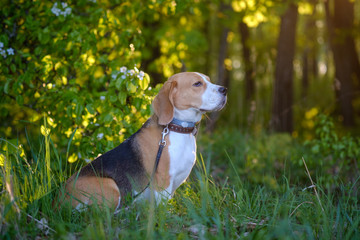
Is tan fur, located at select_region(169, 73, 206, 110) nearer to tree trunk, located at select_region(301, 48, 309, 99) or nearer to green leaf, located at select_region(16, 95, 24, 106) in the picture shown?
green leaf, located at select_region(16, 95, 24, 106)

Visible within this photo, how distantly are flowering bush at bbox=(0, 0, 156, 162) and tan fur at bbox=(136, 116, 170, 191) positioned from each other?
560 mm

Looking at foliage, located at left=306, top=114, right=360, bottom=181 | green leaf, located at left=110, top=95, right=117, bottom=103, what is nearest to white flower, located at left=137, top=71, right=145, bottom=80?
green leaf, located at left=110, top=95, right=117, bottom=103

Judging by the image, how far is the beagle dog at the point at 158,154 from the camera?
3.62 meters

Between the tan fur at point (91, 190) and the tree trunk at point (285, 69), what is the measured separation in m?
7.05

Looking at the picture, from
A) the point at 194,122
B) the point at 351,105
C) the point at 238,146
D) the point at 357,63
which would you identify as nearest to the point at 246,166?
the point at 238,146

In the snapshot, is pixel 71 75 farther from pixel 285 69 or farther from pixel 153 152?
pixel 285 69

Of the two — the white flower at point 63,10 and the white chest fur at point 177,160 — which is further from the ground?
the white flower at point 63,10

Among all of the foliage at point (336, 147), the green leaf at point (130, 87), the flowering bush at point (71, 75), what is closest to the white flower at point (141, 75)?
the flowering bush at point (71, 75)

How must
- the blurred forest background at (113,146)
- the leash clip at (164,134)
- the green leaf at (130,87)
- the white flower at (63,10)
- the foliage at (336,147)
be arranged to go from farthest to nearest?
1. the foliage at (336,147)
2. the white flower at (63,10)
3. the green leaf at (130,87)
4. the leash clip at (164,134)
5. the blurred forest background at (113,146)

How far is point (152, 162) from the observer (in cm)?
376

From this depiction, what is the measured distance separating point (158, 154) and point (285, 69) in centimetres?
711

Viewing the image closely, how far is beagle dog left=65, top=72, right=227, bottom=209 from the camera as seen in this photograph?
11.9ft

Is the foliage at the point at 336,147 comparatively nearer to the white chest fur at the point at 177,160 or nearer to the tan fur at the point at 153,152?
the white chest fur at the point at 177,160

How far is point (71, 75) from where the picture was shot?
542 centimetres
